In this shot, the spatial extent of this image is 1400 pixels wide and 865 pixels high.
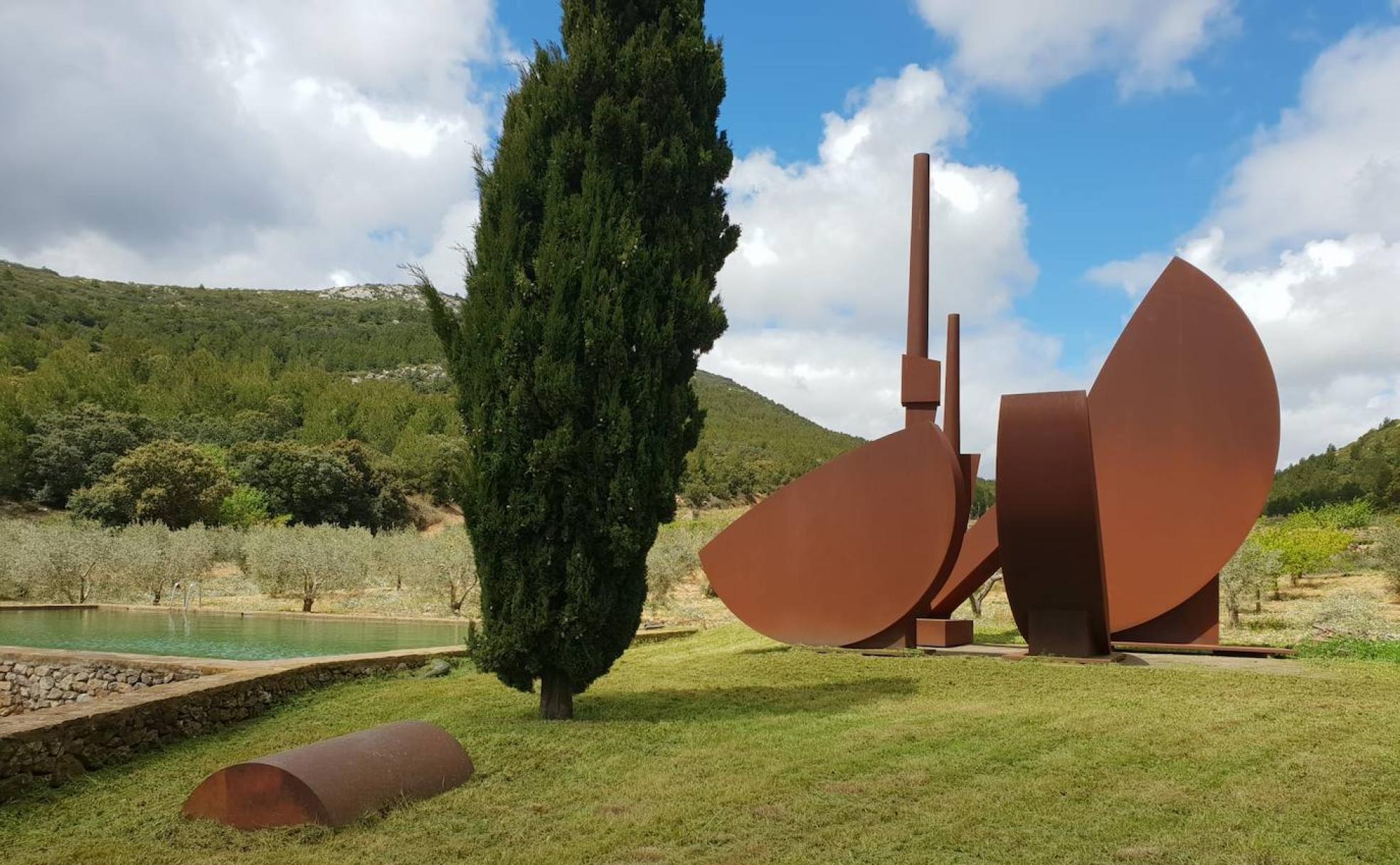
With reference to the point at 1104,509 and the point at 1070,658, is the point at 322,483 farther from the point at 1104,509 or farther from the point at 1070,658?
the point at 1070,658

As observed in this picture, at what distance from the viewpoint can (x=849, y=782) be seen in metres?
5.52

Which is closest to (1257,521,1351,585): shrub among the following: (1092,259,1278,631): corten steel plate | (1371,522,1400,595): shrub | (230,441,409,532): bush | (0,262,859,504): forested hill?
(1371,522,1400,595): shrub

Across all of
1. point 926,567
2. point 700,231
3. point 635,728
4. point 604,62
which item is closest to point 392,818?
point 635,728

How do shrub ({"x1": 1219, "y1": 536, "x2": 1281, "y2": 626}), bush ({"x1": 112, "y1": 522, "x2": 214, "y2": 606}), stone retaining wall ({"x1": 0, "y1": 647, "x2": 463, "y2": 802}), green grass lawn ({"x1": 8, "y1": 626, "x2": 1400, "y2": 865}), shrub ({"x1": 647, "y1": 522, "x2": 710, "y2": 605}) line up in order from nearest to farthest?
green grass lawn ({"x1": 8, "y1": 626, "x2": 1400, "y2": 865}) < stone retaining wall ({"x1": 0, "y1": 647, "x2": 463, "y2": 802}) < shrub ({"x1": 1219, "y1": 536, "x2": 1281, "y2": 626}) < bush ({"x1": 112, "y1": 522, "x2": 214, "y2": 606}) < shrub ({"x1": 647, "y1": 522, "x2": 710, "y2": 605})

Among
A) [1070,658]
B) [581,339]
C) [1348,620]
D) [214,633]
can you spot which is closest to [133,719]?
[581,339]

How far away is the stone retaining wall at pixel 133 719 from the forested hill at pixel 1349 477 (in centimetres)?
3915

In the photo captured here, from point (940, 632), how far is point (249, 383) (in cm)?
5407

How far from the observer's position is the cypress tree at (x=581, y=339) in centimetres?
731

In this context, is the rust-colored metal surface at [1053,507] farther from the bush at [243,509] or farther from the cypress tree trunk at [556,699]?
the bush at [243,509]

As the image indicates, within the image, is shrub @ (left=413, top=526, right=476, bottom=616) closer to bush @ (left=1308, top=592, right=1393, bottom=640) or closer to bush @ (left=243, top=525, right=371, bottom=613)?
bush @ (left=243, top=525, right=371, bottom=613)

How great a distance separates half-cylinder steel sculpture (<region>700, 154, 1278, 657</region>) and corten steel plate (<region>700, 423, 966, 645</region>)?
2cm

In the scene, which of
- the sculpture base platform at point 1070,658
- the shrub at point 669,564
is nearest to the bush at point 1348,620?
the sculpture base platform at point 1070,658

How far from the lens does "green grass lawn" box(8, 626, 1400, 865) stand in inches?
178

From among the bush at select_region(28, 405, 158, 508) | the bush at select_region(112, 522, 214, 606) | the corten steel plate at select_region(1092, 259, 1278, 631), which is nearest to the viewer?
the corten steel plate at select_region(1092, 259, 1278, 631)
